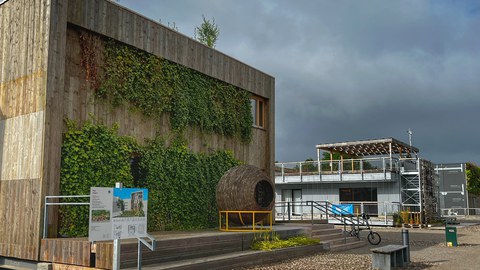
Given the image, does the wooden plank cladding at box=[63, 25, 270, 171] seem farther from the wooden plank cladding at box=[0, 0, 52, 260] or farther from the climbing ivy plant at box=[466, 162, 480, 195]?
the climbing ivy plant at box=[466, 162, 480, 195]

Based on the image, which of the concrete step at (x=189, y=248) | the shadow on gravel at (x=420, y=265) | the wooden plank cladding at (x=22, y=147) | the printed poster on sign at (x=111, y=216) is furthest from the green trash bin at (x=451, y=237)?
the wooden plank cladding at (x=22, y=147)

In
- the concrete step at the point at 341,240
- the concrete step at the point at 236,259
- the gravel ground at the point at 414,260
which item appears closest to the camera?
the concrete step at the point at 236,259

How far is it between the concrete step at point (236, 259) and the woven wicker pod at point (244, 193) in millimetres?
1600

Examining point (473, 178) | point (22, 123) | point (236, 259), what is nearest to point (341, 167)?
point (236, 259)

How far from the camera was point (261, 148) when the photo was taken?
19766mm

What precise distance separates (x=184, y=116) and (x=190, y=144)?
1024mm

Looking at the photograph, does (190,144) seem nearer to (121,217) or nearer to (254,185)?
(254,185)

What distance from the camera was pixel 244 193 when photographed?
14.4 meters

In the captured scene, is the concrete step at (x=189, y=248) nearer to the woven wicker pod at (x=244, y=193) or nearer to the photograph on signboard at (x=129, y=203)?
the woven wicker pod at (x=244, y=193)

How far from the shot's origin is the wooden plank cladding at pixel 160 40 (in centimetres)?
1275

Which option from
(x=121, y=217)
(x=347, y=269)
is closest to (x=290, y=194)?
(x=347, y=269)

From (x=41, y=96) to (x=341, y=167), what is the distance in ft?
86.4

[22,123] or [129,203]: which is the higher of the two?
[22,123]

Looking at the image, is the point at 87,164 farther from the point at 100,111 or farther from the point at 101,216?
the point at 101,216
